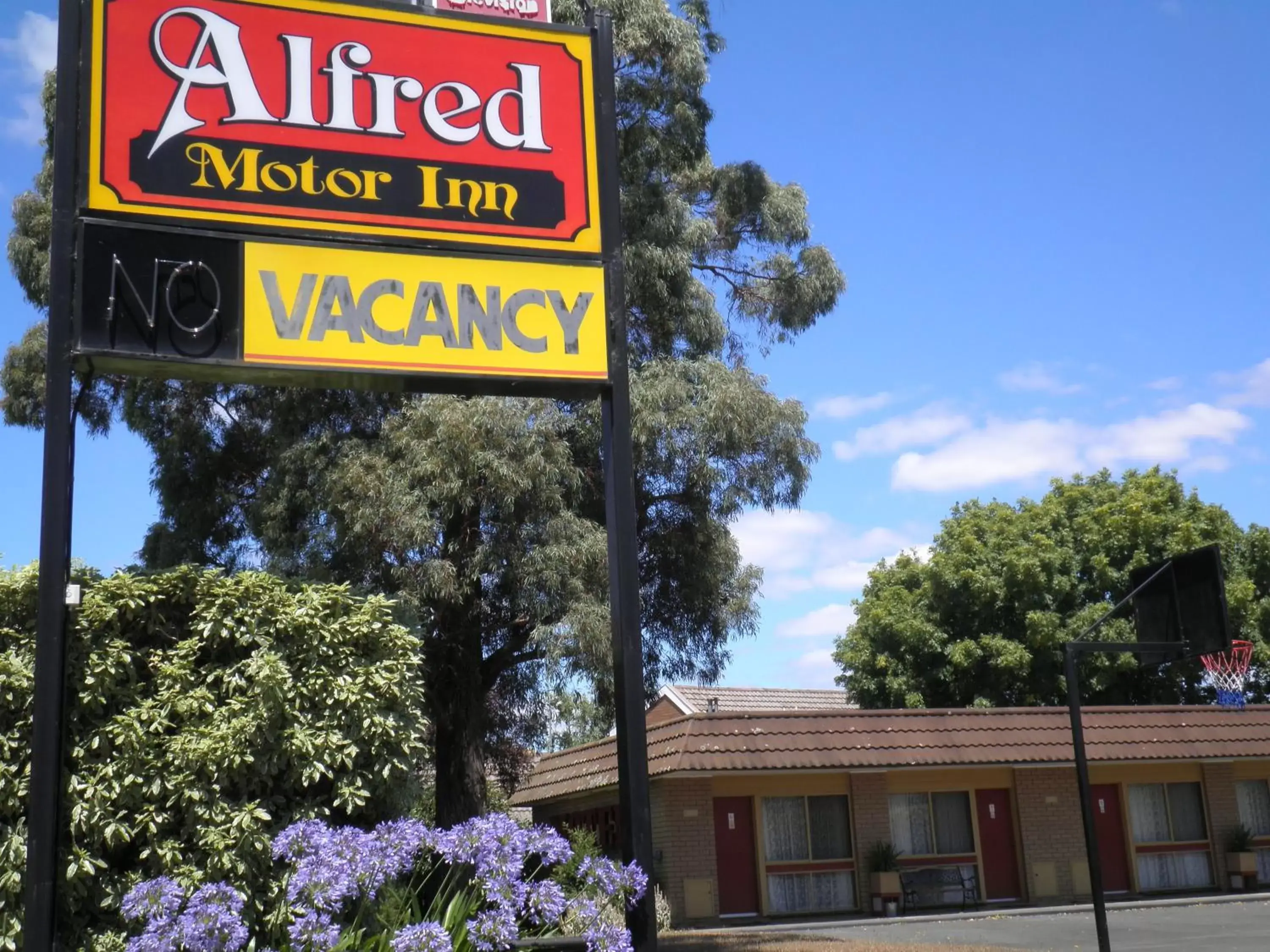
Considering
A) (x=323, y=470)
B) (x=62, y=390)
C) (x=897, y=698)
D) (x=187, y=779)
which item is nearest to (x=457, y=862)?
(x=187, y=779)

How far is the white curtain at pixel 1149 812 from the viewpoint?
26.7 meters

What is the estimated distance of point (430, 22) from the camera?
8.63 m

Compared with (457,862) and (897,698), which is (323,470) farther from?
(897,698)

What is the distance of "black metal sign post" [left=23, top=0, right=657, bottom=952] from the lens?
668 centimetres

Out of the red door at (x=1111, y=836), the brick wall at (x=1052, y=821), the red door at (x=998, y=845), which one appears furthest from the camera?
the red door at (x=1111, y=836)

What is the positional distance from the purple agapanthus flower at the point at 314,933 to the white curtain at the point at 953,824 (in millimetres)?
20769

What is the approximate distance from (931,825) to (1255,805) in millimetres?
8074

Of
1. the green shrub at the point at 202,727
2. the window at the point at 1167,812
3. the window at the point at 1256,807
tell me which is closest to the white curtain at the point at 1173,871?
the window at the point at 1167,812

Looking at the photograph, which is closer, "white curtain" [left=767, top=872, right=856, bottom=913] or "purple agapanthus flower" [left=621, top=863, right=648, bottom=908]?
"purple agapanthus flower" [left=621, top=863, right=648, bottom=908]

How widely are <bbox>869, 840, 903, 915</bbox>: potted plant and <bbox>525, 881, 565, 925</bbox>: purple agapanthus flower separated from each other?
59.8ft

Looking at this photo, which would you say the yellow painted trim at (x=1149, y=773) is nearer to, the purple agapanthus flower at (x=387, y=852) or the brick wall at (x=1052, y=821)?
the brick wall at (x=1052, y=821)

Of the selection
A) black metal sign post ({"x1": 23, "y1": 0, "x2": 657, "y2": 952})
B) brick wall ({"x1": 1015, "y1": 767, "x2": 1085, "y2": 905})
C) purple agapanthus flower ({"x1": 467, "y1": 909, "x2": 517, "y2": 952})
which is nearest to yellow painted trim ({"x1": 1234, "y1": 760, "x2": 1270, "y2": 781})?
brick wall ({"x1": 1015, "y1": 767, "x2": 1085, "y2": 905})

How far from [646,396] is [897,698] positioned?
20962 mm

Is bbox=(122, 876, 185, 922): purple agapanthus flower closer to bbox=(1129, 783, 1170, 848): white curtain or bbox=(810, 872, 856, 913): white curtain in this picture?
bbox=(810, 872, 856, 913): white curtain
